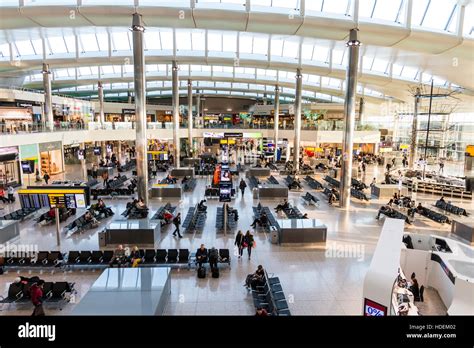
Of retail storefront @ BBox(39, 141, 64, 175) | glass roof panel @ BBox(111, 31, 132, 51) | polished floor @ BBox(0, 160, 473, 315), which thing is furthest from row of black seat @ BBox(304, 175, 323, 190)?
retail storefront @ BBox(39, 141, 64, 175)

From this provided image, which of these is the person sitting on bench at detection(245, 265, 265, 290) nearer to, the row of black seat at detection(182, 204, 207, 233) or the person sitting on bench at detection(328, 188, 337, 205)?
the row of black seat at detection(182, 204, 207, 233)

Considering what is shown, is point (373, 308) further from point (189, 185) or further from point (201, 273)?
point (189, 185)

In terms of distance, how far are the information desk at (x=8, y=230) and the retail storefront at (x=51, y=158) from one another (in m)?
14.7

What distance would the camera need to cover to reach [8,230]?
43.2 ft

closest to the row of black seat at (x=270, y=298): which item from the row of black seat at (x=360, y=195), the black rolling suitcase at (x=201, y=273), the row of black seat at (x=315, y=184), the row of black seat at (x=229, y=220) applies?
the black rolling suitcase at (x=201, y=273)

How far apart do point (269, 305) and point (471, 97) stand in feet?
108

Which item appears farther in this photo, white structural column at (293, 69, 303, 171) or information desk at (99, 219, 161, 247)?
white structural column at (293, 69, 303, 171)

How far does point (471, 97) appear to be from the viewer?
31266 millimetres

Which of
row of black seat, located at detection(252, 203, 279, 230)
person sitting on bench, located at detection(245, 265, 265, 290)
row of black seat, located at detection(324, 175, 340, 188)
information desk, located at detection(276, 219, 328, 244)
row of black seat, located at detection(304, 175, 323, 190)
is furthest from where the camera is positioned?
row of black seat, located at detection(324, 175, 340, 188)

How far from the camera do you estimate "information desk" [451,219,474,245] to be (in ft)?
45.2

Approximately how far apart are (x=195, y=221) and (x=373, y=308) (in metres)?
10.5

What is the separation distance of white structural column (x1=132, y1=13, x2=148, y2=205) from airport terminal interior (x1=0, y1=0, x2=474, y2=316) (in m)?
0.08

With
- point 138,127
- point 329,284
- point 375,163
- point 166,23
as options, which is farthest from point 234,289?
point 375,163

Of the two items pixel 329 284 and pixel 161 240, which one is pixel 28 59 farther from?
pixel 329 284
